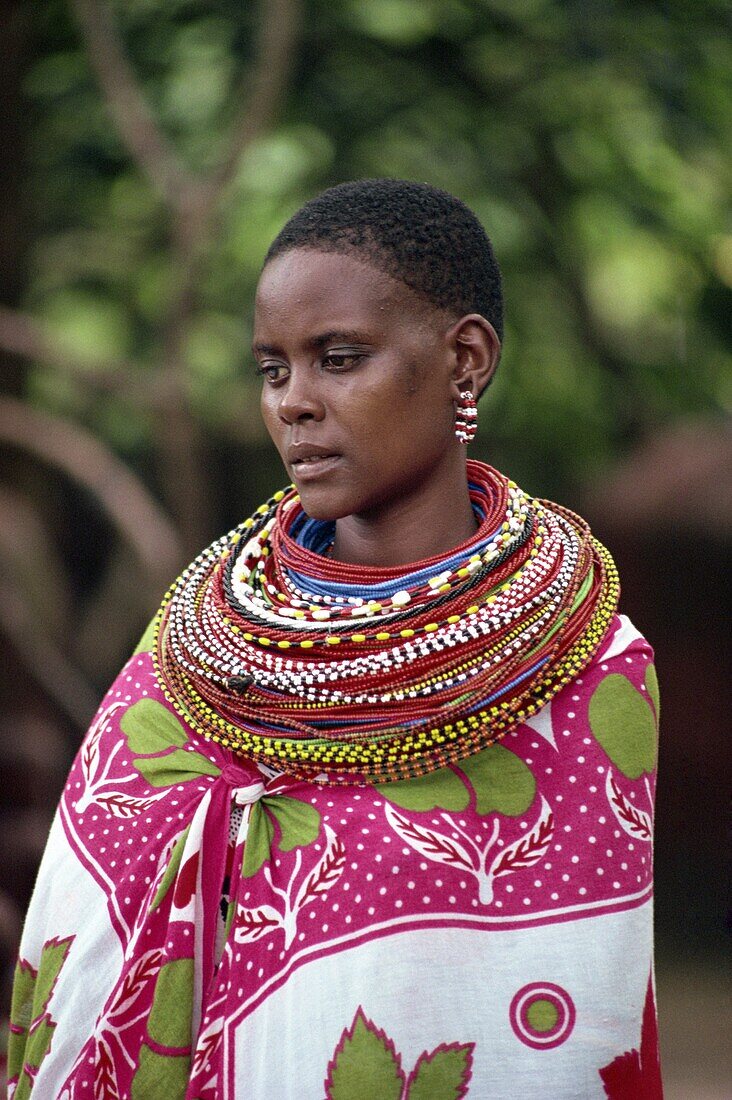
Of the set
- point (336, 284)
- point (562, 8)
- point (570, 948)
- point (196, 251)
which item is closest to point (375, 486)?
point (336, 284)

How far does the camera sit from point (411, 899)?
1.68m

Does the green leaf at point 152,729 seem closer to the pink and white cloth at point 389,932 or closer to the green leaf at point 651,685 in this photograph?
the pink and white cloth at point 389,932

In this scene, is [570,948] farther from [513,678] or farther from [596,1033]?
[513,678]

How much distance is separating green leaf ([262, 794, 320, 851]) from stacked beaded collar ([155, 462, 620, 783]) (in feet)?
0.15

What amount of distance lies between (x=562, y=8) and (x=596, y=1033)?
3.58 metres

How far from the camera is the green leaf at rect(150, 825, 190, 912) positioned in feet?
5.83

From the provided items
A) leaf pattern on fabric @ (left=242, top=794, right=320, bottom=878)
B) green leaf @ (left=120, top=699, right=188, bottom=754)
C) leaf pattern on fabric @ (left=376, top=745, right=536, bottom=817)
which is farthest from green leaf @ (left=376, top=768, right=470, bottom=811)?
green leaf @ (left=120, top=699, right=188, bottom=754)

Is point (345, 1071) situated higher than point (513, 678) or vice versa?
point (513, 678)

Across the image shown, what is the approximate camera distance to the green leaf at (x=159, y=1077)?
174cm

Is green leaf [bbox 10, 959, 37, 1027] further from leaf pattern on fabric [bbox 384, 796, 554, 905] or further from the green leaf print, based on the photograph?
the green leaf print

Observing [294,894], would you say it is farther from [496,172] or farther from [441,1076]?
[496,172]

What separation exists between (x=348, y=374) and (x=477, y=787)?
0.57 m

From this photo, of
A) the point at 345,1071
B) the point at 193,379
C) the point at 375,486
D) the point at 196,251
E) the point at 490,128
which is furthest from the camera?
the point at 193,379

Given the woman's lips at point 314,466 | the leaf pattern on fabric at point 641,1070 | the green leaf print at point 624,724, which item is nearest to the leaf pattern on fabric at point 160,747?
the woman's lips at point 314,466
